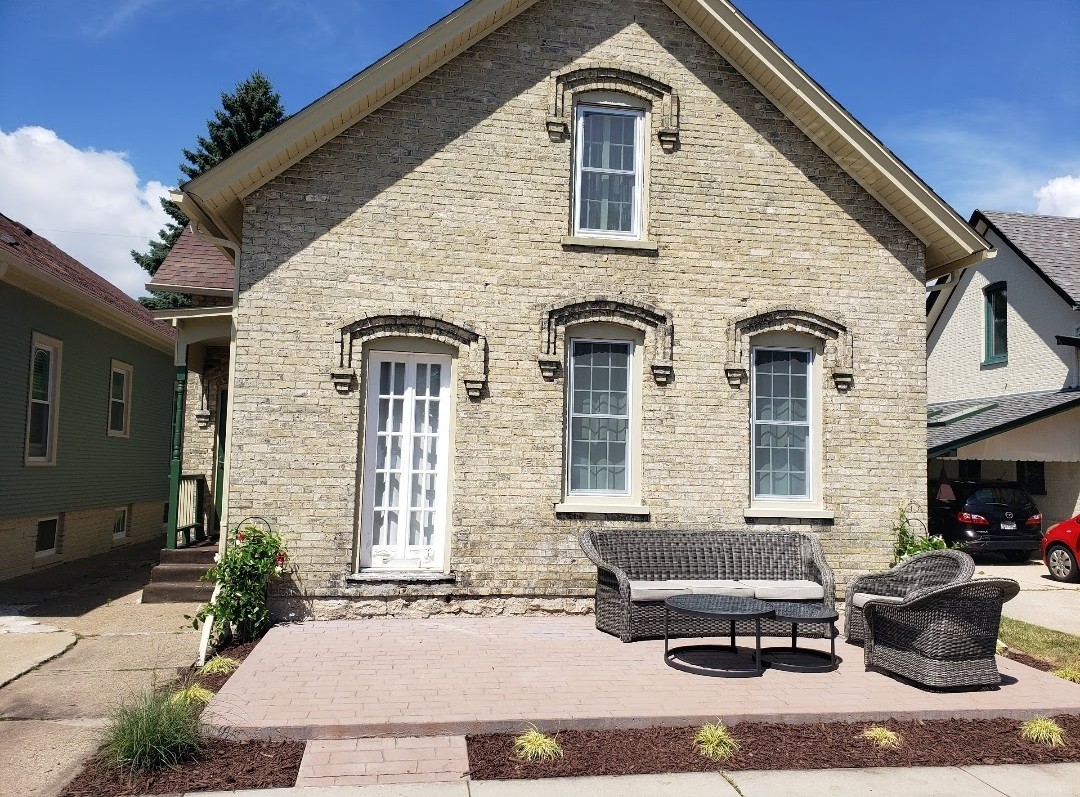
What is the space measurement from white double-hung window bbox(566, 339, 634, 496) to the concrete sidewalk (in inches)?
188

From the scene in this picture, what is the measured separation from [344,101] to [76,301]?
7.39 meters

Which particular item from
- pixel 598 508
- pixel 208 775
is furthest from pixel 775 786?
pixel 598 508

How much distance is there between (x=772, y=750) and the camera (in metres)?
5.70

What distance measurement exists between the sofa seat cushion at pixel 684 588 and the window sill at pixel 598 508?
101 centimetres

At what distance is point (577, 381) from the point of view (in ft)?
32.5

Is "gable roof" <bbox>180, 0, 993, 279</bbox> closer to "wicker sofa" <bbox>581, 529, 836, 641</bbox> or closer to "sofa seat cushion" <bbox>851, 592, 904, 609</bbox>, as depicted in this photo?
"wicker sofa" <bbox>581, 529, 836, 641</bbox>

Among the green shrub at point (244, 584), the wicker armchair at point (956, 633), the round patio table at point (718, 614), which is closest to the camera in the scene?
the wicker armchair at point (956, 633)

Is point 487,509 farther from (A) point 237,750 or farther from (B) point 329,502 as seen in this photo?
(A) point 237,750

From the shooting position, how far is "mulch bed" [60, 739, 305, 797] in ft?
16.3

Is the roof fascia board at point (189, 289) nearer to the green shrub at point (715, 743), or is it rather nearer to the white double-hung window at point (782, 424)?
the white double-hung window at point (782, 424)

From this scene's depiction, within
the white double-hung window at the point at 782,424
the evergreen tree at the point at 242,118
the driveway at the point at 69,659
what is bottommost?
the driveway at the point at 69,659

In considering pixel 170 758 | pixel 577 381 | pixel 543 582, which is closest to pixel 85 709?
pixel 170 758

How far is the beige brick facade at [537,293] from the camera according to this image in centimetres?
927

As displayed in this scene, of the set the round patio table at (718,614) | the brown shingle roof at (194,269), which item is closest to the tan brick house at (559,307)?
the round patio table at (718,614)
